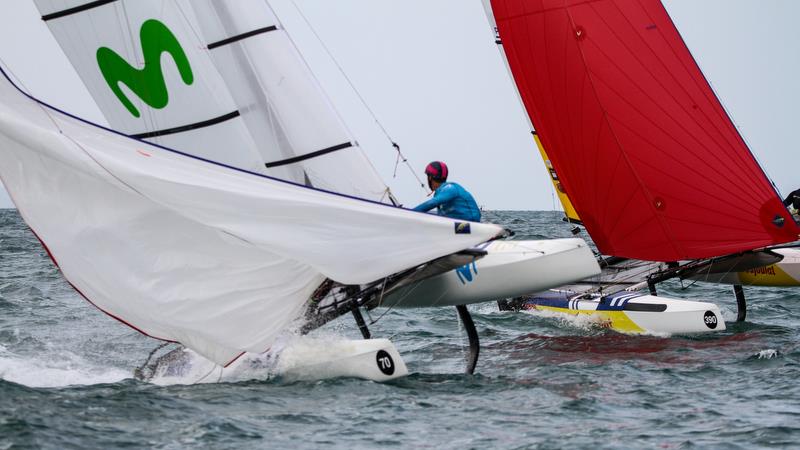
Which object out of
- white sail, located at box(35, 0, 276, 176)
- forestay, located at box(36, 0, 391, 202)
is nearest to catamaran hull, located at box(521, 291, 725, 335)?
forestay, located at box(36, 0, 391, 202)

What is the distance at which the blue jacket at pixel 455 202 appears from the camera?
782cm

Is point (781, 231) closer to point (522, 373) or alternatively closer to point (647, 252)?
point (647, 252)

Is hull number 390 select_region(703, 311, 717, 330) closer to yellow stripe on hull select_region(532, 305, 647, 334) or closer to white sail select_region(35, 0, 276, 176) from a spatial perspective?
yellow stripe on hull select_region(532, 305, 647, 334)

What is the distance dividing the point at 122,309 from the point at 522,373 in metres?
2.80

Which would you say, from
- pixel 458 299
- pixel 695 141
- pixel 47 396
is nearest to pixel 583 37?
pixel 695 141

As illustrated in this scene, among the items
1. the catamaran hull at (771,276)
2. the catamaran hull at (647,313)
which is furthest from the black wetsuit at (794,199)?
the catamaran hull at (647,313)

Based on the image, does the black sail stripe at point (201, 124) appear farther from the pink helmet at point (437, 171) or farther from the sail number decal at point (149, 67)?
the pink helmet at point (437, 171)

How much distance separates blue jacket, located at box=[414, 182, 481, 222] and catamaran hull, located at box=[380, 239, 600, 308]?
0.40 m

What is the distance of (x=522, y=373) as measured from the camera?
302 inches

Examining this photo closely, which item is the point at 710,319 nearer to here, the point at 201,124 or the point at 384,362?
the point at 384,362

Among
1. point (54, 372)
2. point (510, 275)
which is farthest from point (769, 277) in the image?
point (54, 372)

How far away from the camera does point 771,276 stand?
10.6 metres

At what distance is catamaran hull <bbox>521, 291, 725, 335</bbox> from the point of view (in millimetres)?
9625

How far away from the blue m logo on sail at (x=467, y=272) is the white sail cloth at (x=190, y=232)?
25.1 inches
